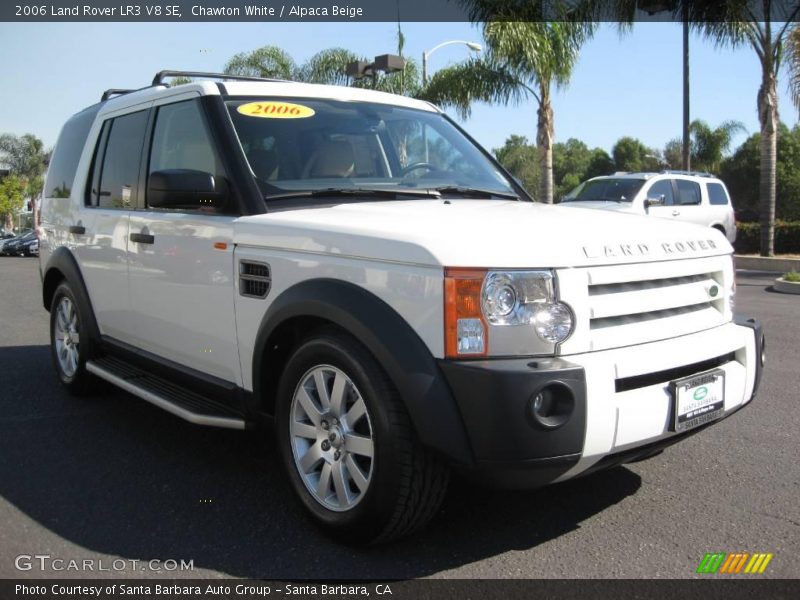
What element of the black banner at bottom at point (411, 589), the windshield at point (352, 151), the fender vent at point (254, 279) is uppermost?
the windshield at point (352, 151)

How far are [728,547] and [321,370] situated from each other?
1754mm

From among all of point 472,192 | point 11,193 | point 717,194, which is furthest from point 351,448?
point 11,193

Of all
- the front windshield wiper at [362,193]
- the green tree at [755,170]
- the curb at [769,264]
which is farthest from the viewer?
the green tree at [755,170]

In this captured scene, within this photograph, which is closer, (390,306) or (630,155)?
(390,306)

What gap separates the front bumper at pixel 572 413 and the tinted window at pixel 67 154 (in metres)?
3.98

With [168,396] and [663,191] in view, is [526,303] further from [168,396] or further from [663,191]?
[663,191]

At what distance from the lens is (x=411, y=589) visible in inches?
110

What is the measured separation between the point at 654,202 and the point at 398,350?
12.9m

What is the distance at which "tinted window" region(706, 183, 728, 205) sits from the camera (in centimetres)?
1666

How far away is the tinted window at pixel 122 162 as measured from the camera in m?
4.62

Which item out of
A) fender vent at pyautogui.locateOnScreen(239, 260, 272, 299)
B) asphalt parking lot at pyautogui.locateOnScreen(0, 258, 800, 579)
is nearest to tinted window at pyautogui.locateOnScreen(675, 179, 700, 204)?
asphalt parking lot at pyautogui.locateOnScreen(0, 258, 800, 579)

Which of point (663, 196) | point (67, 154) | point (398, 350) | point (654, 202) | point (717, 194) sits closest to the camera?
point (398, 350)

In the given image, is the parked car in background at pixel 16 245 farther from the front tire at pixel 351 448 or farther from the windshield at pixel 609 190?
the front tire at pixel 351 448

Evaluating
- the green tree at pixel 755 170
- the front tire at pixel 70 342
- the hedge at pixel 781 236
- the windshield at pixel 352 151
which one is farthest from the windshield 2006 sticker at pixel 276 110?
the green tree at pixel 755 170
